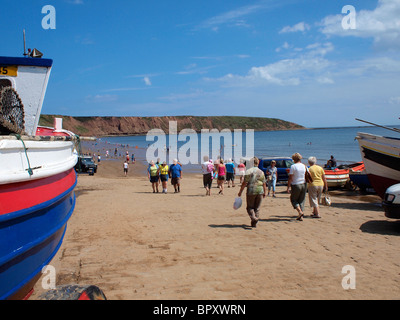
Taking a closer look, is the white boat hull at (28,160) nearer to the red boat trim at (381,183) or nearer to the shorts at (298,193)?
the shorts at (298,193)

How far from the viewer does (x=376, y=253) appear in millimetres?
6871

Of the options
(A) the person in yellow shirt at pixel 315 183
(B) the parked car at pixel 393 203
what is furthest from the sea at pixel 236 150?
(B) the parked car at pixel 393 203

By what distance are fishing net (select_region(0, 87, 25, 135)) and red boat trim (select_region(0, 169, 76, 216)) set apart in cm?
74

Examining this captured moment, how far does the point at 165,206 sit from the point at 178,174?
4175 millimetres

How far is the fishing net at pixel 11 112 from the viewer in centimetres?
445

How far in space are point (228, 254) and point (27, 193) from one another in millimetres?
3987

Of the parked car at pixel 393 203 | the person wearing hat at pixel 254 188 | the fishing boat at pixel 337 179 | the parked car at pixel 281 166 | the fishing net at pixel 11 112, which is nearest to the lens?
the fishing net at pixel 11 112

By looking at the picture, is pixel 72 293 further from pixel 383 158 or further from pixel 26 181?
pixel 383 158

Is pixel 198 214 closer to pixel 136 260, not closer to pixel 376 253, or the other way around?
pixel 136 260

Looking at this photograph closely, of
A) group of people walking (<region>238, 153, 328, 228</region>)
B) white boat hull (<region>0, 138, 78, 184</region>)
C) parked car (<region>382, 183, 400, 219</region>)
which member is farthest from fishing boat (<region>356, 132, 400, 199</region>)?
white boat hull (<region>0, 138, 78, 184</region>)

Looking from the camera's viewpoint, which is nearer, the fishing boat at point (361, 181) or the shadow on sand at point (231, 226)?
the shadow on sand at point (231, 226)

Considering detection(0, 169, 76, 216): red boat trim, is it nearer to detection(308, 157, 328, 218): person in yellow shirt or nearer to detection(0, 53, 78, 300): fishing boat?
detection(0, 53, 78, 300): fishing boat
